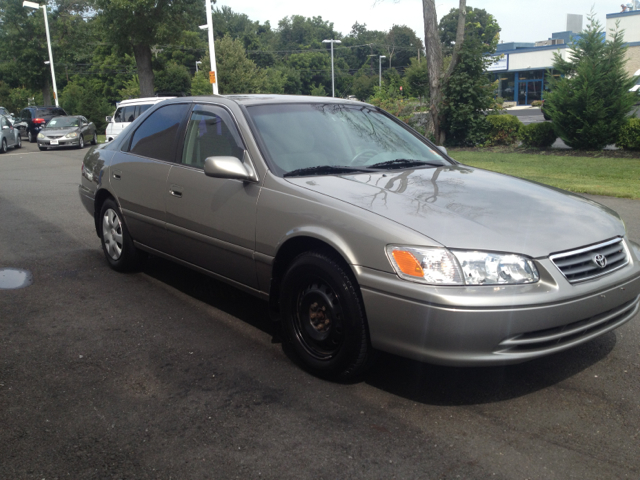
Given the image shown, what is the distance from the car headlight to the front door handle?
87.3 inches

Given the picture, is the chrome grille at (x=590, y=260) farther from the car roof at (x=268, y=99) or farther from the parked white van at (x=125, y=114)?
the parked white van at (x=125, y=114)

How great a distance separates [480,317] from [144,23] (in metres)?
32.7

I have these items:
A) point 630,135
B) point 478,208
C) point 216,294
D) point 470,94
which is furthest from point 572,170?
point 478,208

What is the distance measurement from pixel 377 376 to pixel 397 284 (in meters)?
0.83

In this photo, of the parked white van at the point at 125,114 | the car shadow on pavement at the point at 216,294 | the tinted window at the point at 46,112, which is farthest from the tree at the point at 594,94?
the tinted window at the point at 46,112

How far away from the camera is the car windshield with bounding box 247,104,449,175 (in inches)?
168

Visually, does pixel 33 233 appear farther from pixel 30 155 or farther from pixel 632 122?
pixel 30 155

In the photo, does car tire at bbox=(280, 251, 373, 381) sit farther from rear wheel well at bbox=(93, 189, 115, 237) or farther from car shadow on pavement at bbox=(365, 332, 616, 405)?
A: rear wheel well at bbox=(93, 189, 115, 237)

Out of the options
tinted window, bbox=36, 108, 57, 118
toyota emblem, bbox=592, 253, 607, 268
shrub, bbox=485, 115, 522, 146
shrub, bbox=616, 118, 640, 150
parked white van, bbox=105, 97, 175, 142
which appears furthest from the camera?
tinted window, bbox=36, 108, 57, 118

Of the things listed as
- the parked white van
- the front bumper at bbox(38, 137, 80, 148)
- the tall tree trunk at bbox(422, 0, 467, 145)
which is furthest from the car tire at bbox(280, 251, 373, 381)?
the front bumper at bbox(38, 137, 80, 148)

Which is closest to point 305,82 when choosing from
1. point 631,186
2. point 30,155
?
point 30,155

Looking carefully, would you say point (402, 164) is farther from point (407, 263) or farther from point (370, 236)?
point (407, 263)

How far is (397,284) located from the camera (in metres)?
3.19

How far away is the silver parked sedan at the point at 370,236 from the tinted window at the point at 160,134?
22 mm
